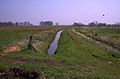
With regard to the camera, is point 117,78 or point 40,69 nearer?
point 117,78

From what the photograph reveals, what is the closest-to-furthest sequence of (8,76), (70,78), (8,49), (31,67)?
(70,78), (8,76), (31,67), (8,49)

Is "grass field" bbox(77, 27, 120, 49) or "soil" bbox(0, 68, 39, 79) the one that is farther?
"grass field" bbox(77, 27, 120, 49)

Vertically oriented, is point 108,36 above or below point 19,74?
below

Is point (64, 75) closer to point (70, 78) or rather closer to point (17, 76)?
point (70, 78)

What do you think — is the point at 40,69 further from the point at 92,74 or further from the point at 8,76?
the point at 92,74

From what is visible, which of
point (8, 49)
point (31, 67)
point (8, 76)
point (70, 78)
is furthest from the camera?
point (8, 49)

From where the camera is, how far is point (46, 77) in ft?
43.2

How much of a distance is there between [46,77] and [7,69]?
302cm

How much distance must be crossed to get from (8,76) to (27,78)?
1.25 meters

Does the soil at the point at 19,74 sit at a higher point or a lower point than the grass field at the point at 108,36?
higher

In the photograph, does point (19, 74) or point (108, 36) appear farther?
point (108, 36)

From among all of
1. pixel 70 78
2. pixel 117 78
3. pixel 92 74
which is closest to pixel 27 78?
pixel 70 78

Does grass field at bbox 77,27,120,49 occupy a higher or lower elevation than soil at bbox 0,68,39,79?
lower

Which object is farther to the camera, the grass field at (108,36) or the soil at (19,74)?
the grass field at (108,36)
